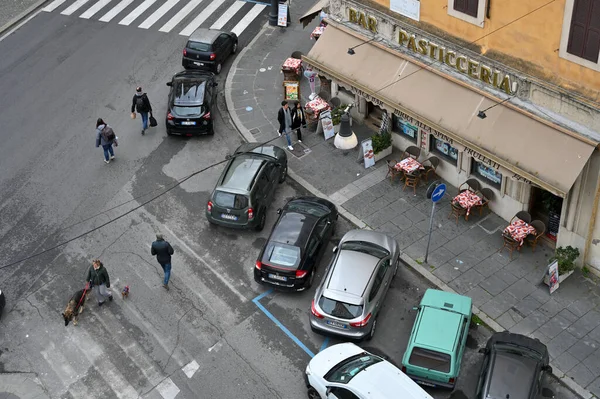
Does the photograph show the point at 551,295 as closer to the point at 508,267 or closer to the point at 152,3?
the point at 508,267

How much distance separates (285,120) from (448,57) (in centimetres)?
670

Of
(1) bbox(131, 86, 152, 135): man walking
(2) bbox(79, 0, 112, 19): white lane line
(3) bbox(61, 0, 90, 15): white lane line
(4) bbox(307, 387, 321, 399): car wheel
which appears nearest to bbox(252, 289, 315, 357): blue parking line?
(4) bbox(307, 387, 321, 399): car wheel

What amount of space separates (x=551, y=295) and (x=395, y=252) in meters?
4.26

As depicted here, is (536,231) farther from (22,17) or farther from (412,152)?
(22,17)

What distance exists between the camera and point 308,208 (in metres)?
23.0

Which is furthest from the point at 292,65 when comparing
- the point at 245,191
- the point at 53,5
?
the point at 53,5

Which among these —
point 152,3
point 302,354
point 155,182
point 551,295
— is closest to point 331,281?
point 302,354

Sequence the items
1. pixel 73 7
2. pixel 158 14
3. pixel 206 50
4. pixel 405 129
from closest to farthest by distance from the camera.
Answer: pixel 405 129 < pixel 206 50 < pixel 158 14 < pixel 73 7

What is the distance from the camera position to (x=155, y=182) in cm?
2608

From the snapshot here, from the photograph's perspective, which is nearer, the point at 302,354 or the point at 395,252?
the point at 302,354

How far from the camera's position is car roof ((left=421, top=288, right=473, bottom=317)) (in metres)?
19.5

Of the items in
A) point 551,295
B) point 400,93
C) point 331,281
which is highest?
point 400,93

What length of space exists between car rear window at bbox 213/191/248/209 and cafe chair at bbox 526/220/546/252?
8.15 metres

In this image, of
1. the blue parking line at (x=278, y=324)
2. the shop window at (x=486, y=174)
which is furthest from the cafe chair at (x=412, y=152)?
the blue parking line at (x=278, y=324)
